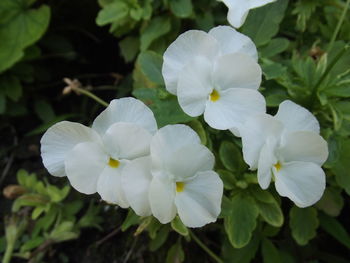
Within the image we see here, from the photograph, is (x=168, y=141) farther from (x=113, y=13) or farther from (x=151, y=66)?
(x=113, y=13)

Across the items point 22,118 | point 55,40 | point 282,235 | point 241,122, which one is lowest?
point 22,118

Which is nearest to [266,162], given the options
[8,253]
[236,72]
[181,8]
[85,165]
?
[236,72]

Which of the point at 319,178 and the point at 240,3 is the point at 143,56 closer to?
the point at 240,3

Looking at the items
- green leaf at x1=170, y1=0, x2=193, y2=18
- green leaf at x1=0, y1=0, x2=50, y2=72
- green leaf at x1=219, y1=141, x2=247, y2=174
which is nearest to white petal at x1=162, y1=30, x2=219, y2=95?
green leaf at x1=219, y1=141, x2=247, y2=174

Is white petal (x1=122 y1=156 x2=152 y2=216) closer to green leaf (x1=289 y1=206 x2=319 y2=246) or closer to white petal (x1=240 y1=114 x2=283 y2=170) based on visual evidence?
white petal (x1=240 y1=114 x2=283 y2=170)

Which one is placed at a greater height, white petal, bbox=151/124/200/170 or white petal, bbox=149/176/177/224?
white petal, bbox=151/124/200/170

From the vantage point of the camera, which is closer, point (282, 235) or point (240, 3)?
point (240, 3)

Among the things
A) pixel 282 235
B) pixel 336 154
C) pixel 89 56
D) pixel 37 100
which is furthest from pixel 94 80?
pixel 336 154
